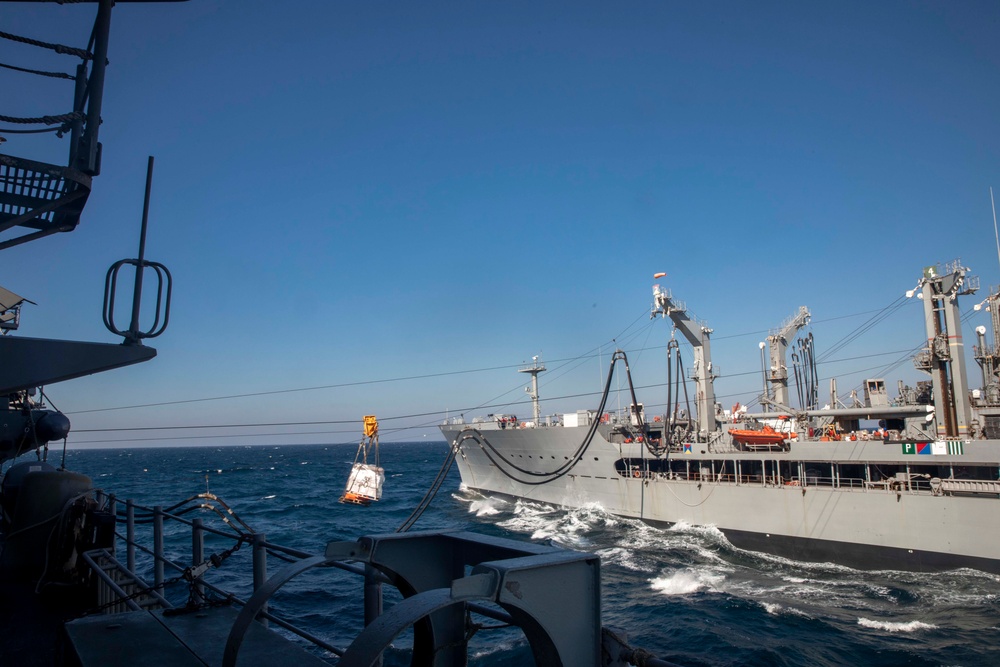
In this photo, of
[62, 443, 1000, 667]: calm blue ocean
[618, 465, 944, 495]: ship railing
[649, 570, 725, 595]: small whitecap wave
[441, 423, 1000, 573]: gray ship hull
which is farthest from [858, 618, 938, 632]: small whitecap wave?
[618, 465, 944, 495]: ship railing

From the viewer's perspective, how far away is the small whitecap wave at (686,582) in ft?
59.5

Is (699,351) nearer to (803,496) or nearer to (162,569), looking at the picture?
(803,496)

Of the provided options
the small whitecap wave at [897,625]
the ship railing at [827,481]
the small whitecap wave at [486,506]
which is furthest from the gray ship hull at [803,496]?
the small whitecap wave at [897,625]

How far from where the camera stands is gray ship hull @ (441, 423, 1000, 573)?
19.9 metres

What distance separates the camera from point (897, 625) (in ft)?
50.2

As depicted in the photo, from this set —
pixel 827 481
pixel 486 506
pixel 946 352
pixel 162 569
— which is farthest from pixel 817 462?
pixel 162 569

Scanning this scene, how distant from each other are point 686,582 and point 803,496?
754 centimetres

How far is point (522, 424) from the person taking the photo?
38000mm

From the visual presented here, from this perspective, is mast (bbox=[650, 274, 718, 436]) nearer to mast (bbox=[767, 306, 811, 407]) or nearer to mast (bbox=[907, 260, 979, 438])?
mast (bbox=[767, 306, 811, 407])

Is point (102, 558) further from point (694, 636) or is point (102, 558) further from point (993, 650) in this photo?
point (993, 650)

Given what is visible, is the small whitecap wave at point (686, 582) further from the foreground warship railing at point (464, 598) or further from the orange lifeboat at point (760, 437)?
the foreground warship railing at point (464, 598)

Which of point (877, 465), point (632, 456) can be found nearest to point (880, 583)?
point (877, 465)

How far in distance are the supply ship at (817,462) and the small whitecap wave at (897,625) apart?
6073mm

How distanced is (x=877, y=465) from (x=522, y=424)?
20.0 meters
